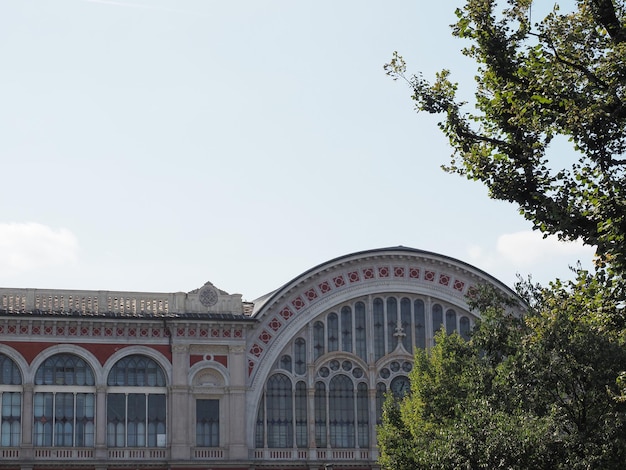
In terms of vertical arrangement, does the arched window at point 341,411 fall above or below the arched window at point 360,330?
below

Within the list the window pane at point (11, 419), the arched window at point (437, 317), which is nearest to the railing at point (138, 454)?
the window pane at point (11, 419)

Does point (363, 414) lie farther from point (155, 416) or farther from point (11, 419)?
point (11, 419)

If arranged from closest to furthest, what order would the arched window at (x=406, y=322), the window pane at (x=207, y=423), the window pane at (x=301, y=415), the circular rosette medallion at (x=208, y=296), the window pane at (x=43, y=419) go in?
the window pane at (x=43, y=419), the window pane at (x=207, y=423), the circular rosette medallion at (x=208, y=296), the window pane at (x=301, y=415), the arched window at (x=406, y=322)

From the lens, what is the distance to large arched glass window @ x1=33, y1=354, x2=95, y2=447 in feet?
212

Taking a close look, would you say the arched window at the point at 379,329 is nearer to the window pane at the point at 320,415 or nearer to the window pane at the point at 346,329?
the window pane at the point at 346,329

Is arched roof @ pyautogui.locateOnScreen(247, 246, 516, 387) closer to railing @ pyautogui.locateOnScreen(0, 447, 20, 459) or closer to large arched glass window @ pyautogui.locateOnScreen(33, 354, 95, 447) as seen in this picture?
large arched glass window @ pyautogui.locateOnScreen(33, 354, 95, 447)

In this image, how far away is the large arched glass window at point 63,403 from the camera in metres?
64.7

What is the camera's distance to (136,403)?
66.2 metres

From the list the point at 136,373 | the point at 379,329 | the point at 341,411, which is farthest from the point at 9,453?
the point at 379,329

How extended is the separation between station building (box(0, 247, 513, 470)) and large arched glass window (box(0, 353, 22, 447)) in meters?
0.05

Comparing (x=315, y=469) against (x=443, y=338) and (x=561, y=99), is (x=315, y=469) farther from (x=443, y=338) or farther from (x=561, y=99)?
(x=561, y=99)

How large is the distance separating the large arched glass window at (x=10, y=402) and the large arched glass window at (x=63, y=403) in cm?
85

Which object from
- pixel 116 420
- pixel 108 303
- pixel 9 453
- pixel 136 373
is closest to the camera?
pixel 9 453

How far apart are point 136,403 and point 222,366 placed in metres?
5.03
